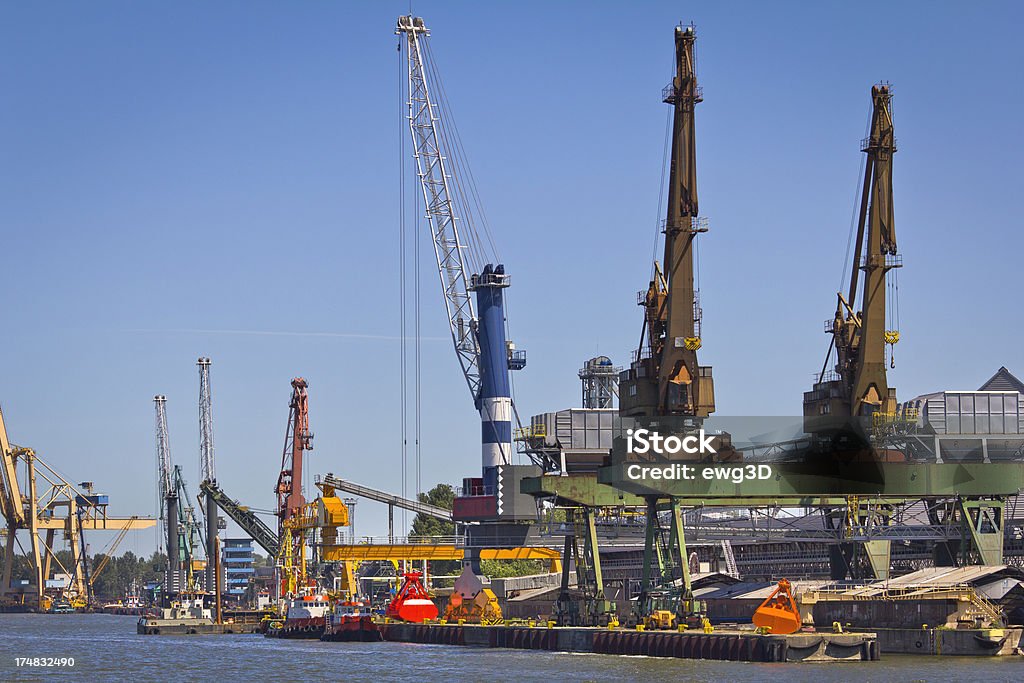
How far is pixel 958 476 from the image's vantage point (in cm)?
10081

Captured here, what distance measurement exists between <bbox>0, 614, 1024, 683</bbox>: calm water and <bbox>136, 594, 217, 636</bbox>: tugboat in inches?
1077

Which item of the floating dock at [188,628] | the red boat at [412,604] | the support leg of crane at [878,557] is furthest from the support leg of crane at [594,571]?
the floating dock at [188,628]

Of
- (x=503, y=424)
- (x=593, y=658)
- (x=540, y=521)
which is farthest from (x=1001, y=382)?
(x=593, y=658)

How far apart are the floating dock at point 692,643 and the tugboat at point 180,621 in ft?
172

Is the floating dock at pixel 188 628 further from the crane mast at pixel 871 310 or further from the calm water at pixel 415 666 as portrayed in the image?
the crane mast at pixel 871 310

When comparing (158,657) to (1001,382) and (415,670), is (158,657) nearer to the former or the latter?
(415,670)

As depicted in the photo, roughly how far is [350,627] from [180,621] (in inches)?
1527

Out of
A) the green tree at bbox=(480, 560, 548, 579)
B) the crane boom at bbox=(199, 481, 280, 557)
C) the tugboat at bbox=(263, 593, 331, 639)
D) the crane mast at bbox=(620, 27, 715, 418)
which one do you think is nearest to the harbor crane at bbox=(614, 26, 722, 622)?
the crane mast at bbox=(620, 27, 715, 418)

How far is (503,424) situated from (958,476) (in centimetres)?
7238

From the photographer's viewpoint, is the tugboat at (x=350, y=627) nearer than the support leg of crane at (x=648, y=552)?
No

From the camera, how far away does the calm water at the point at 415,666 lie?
78.1 metres

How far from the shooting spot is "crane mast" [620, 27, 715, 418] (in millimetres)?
101750

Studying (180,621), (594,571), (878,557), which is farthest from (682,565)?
(180,621)

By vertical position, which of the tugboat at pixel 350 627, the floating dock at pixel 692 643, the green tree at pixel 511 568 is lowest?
the tugboat at pixel 350 627
